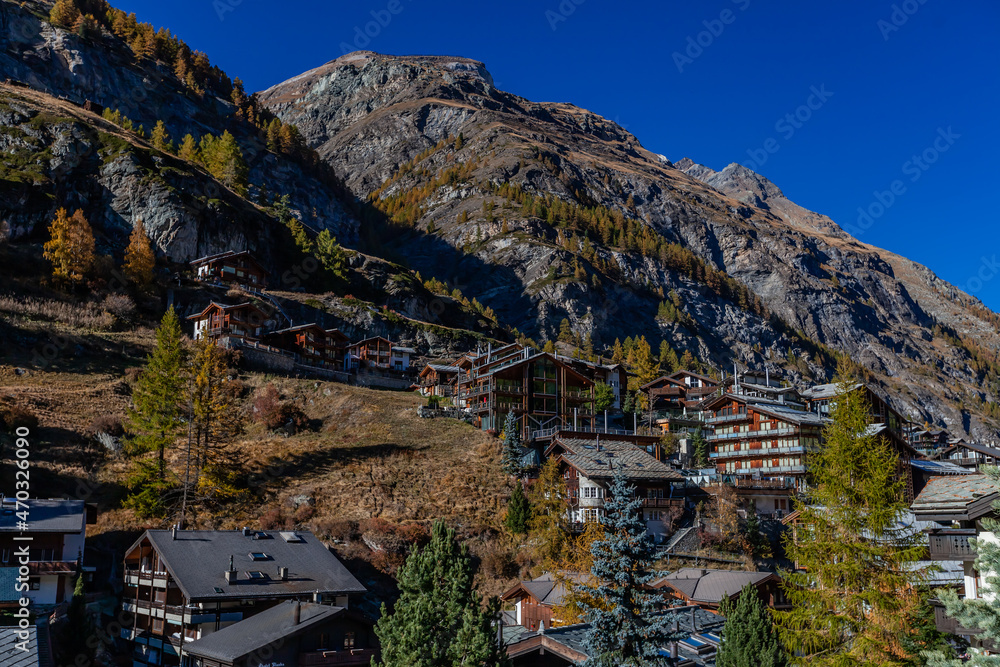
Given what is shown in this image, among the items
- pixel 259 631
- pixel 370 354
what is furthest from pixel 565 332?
pixel 259 631

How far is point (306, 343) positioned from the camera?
10000 cm

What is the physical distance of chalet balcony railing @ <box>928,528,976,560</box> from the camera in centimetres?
2594

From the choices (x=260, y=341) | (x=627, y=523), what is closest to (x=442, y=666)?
(x=627, y=523)

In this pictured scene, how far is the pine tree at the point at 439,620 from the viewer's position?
27781mm

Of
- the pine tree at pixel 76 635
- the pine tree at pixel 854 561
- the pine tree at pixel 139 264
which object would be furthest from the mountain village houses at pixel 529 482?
the pine tree at pixel 139 264

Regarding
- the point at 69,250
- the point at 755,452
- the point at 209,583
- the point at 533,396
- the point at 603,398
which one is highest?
the point at 69,250

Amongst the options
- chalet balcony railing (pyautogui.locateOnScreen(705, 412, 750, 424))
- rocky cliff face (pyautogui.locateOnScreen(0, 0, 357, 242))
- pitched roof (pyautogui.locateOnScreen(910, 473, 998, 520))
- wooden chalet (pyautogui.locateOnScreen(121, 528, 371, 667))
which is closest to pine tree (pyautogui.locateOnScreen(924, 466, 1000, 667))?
pitched roof (pyautogui.locateOnScreen(910, 473, 998, 520))

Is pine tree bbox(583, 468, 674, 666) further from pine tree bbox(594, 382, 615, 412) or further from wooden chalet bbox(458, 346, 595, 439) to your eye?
pine tree bbox(594, 382, 615, 412)

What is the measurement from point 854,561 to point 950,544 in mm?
6777

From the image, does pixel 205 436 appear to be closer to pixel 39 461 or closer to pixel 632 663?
pixel 39 461

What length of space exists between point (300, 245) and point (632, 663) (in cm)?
12179

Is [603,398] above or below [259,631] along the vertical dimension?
above

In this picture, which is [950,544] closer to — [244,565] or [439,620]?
[439,620]

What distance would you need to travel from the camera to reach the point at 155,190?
116938 millimetres
